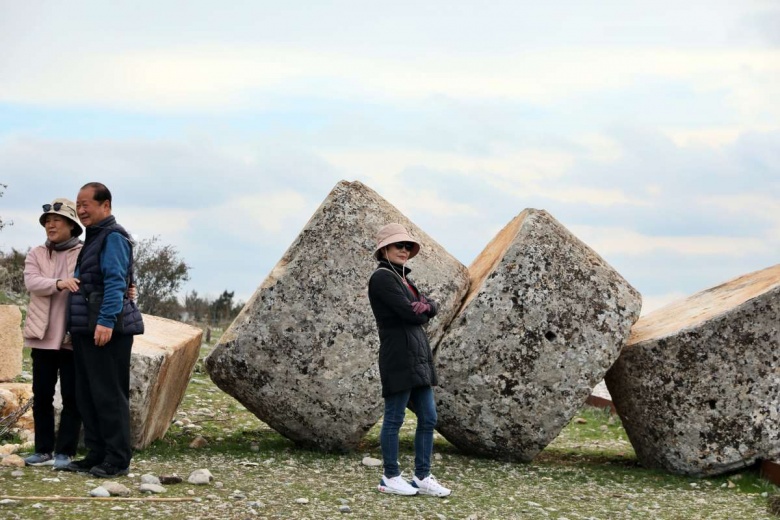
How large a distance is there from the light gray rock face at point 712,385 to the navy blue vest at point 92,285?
4958mm

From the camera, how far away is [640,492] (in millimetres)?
9000

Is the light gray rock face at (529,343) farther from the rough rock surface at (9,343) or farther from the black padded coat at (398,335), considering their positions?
the rough rock surface at (9,343)

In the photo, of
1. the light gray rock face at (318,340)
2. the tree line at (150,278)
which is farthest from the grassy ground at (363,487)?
the tree line at (150,278)

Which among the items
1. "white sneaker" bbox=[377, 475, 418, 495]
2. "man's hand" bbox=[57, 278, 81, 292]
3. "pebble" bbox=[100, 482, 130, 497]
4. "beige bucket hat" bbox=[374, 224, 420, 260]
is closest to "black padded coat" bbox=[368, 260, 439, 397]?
"beige bucket hat" bbox=[374, 224, 420, 260]

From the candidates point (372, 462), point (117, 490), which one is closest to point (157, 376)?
point (117, 490)

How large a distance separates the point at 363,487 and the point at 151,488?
176 centimetres

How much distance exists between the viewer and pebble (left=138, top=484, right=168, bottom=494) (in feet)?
24.5

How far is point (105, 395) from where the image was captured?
317 inches

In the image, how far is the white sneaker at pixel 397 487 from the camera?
787cm

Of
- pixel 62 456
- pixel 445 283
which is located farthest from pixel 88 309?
pixel 445 283

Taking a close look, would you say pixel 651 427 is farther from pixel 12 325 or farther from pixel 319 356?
pixel 12 325

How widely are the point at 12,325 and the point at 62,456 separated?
4473 mm

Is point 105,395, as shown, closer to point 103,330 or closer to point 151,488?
point 103,330

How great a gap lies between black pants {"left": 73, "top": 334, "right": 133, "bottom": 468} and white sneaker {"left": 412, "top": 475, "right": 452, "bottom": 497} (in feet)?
8.14
